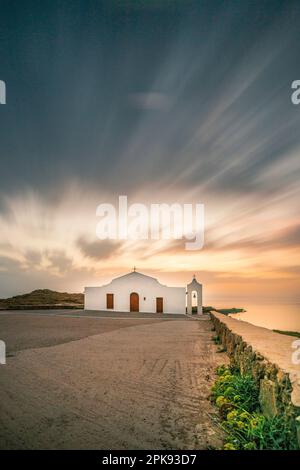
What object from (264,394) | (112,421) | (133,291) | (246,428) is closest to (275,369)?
(264,394)

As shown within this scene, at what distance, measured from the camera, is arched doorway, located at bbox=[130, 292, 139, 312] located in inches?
1378

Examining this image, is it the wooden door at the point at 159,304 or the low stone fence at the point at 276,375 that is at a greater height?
the low stone fence at the point at 276,375

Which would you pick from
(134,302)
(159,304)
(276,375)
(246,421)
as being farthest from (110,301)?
(276,375)

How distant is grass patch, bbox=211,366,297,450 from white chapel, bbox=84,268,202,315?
1175 inches

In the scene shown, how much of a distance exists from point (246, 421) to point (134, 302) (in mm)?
32004

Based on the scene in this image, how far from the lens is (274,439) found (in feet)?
9.29

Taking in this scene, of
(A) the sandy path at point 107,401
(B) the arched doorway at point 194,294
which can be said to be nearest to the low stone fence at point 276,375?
(A) the sandy path at point 107,401

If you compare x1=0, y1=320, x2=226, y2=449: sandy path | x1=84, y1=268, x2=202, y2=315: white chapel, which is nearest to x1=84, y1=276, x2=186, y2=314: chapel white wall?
x1=84, y1=268, x2=202, y2=315: white chapel

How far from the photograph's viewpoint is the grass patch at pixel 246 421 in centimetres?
284

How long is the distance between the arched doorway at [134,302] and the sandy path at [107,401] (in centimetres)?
2718

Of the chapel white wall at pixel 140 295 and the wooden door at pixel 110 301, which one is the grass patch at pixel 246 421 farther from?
the wooden door at pixel 110 301

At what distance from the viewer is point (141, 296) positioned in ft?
115

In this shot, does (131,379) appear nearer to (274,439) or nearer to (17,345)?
(274,439)
